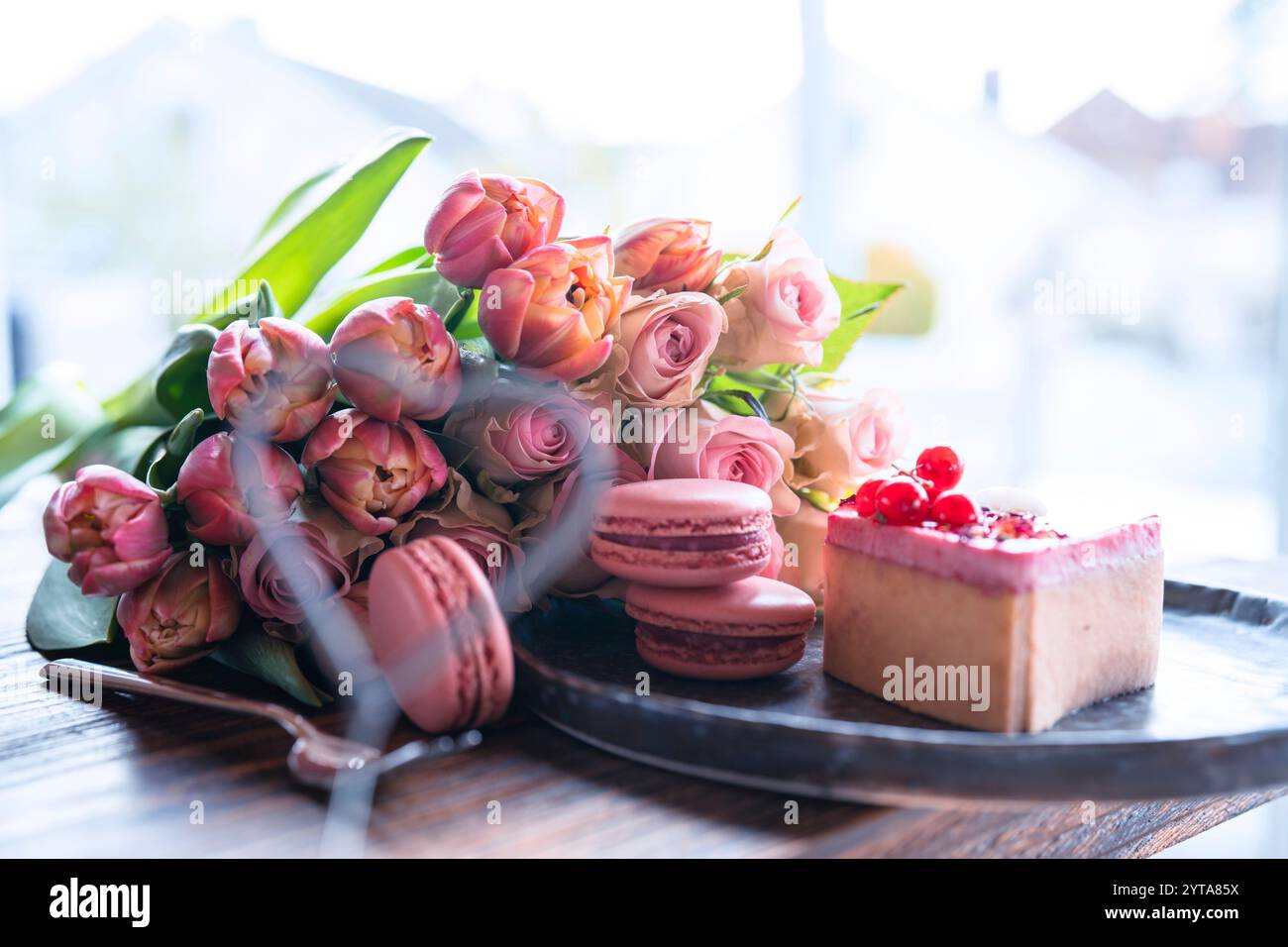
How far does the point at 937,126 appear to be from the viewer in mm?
2869

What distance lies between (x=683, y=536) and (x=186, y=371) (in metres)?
0.44

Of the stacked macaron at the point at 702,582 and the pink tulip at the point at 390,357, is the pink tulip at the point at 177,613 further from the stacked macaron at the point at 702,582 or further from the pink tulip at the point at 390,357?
the stacked macaron at the point at 702,582

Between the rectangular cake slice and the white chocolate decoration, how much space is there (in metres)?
0.04

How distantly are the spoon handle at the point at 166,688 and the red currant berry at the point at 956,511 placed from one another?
466 mm

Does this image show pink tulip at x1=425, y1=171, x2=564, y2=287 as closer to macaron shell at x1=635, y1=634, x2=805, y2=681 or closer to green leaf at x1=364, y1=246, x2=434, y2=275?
green leaf at x1=364, y1=246, x2=434, y2=275

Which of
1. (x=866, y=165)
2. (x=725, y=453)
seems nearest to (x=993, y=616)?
(x=725, y=453)

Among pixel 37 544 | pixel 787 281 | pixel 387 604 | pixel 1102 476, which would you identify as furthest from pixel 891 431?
pixel 1102 476

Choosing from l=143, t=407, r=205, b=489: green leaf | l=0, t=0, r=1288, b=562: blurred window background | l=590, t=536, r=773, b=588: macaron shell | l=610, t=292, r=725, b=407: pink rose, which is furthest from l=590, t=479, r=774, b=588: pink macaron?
l=0, t=0, r=1288, b=562: blurred window background

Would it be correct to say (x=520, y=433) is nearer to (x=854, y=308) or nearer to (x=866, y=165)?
(x=854, y=308)

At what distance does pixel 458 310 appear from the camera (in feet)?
Result: 2.72
